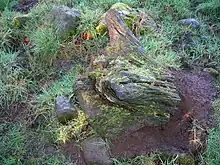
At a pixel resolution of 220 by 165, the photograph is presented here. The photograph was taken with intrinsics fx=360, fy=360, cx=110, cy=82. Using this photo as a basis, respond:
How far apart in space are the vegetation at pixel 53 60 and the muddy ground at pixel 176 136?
7cm

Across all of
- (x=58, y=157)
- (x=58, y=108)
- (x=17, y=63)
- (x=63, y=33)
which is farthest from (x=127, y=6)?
(x=58, y=157)

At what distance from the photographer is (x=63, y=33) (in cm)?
367

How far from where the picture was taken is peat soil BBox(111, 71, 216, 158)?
2641 mm

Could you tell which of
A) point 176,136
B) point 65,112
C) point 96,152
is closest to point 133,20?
point 65,112

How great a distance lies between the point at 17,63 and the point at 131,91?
4.78ft

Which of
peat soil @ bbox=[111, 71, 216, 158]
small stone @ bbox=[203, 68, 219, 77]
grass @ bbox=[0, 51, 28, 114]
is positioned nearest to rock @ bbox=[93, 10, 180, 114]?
peat soil @ bbox=[111, 71, 216, 158]

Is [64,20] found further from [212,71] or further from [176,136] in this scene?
[176,136]

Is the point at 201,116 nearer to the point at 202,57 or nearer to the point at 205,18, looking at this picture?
the point at 202,57

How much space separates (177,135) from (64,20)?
1.74 meters

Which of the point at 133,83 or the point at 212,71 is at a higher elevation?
the point at 133,83

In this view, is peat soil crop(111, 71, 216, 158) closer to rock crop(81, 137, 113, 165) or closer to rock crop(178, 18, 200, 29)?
rock crop(81, 137, 113, 165)

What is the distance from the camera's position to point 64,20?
3.71 metres

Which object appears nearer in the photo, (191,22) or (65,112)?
(65,112)

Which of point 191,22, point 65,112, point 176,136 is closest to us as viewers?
point 176,136
